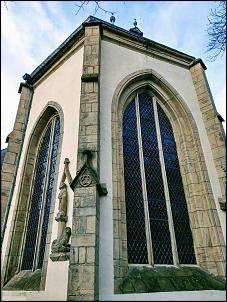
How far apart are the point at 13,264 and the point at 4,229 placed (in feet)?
2.92

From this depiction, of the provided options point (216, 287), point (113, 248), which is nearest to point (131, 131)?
point (113, 248)

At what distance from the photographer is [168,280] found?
4289mm

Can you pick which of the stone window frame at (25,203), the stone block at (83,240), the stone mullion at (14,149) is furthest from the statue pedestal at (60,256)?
the stone mullion at (14,149)

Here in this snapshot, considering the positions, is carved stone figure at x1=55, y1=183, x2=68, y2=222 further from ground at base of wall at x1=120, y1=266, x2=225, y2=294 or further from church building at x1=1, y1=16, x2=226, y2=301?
ground at base of wall at x1=120, y1=266, x2=225, y2=294

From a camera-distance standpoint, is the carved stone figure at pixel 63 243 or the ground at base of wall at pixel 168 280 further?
the carved stone figure at pixel 63 243

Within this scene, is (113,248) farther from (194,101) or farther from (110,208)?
(194,101)

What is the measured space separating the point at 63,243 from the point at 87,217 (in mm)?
865

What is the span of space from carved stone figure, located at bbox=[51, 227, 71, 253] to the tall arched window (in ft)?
3.86

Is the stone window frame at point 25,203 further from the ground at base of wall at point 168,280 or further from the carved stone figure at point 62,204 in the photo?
the ground at base of wall at point 168,280

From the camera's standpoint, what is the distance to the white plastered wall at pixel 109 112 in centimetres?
389

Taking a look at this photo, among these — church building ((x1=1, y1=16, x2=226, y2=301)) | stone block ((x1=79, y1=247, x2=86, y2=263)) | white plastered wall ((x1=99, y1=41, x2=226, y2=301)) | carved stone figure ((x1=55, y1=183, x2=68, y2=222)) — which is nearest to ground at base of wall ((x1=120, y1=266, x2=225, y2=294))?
church building ((x1=1, y1=16, x2=226, y2=301))

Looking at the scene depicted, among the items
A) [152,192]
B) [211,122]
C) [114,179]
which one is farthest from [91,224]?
→ [211,122]

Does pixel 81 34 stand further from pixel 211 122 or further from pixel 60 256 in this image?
pixel 60 256

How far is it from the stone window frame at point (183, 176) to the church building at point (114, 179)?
3 centimetres
